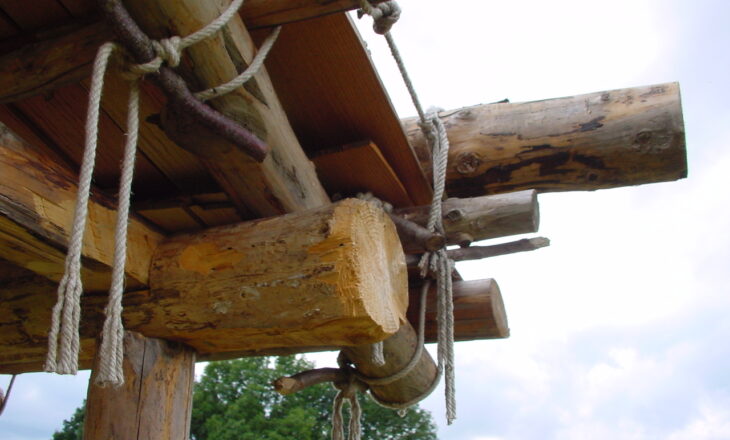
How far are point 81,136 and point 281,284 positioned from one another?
1.91 ft

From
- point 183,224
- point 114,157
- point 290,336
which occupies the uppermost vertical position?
point 114,157

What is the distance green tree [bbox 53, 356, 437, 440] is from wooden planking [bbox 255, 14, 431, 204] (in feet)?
36.4

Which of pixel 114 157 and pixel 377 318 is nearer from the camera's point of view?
pixel 377 318

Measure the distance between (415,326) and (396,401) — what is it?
26 centimetres

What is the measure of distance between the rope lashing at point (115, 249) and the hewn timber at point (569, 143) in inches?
30.6

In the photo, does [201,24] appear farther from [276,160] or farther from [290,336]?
[290,336]

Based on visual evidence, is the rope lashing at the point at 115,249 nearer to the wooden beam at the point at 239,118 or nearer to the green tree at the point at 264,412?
the wooden beam at the point at 239,118

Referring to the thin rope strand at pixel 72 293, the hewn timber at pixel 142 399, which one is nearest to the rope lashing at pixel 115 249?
the thin rope strand at pixel 72 293

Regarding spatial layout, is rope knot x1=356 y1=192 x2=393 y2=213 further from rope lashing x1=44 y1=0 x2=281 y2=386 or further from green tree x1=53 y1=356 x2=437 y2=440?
green tree x1=53 y1=356 x2=437 y2=440

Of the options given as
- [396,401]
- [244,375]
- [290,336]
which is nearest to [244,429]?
[244,375]

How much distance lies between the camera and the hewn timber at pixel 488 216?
1.51 meters

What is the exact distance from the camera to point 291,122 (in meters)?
1.42

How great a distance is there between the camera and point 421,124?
61.9 inches

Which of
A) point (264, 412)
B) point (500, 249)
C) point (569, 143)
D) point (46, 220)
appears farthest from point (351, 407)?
point (264, 412)
